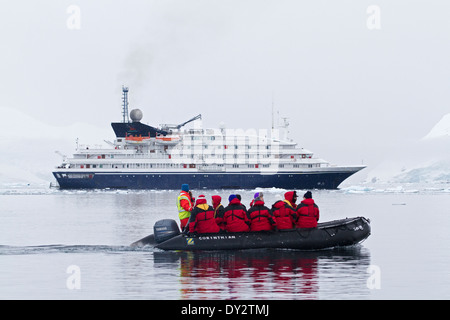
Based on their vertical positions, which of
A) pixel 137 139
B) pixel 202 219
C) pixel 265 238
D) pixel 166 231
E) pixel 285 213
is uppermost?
pixel 137 139

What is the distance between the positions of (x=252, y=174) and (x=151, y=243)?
2600 inches

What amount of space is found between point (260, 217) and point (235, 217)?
76 cm

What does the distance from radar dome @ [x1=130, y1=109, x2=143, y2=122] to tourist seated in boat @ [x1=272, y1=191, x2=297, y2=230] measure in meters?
79.1

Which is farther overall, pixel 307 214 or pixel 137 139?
pixel 137 139

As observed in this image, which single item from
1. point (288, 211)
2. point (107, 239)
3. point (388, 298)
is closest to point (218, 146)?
point (107, 239)

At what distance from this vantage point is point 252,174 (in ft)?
298

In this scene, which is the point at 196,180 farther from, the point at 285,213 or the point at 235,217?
the point at 235,217

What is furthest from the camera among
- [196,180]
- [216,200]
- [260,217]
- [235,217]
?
[196,180]

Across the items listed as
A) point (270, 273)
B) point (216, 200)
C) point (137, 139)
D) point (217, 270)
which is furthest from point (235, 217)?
point (137, 139)

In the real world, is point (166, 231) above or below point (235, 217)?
below

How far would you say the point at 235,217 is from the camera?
893 inches

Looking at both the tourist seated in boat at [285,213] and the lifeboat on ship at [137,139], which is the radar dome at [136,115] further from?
the tourist seated in boat at [285,213]

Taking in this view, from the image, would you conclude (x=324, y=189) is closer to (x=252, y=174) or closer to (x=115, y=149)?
(x=252, y=174)
